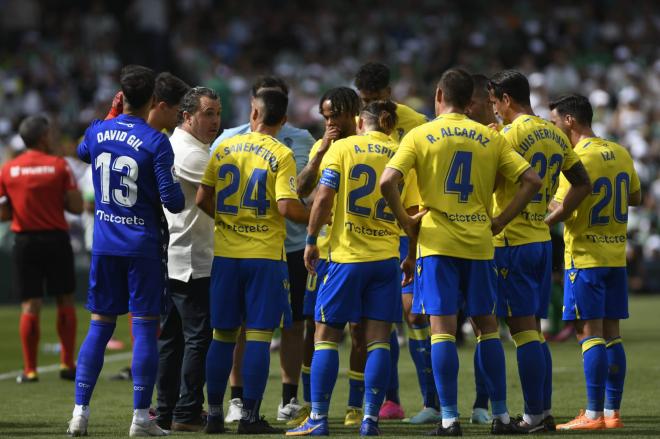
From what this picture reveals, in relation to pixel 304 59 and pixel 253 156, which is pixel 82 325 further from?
pixel 304 59

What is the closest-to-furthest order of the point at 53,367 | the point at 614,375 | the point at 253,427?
1. the point at 253,427
2. the point at 614,375
3. the point at 53,367

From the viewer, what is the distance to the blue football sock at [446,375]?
818 cm

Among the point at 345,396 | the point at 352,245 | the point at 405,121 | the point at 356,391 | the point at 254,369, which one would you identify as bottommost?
the point at 345,396

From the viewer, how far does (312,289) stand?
9703 millimetres

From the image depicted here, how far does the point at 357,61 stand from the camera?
29906 mm

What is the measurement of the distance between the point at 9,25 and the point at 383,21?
897 centimetres

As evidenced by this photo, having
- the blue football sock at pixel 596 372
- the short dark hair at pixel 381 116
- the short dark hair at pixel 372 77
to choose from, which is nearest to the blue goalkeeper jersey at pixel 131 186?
the short dark hair at pixel 381 116

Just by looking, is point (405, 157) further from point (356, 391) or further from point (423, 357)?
point (423, 357)

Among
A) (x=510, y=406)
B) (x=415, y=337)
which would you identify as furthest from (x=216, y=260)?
(x=510, y=406)

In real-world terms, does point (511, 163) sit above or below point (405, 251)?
above

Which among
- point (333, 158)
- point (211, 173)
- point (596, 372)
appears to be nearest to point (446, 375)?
point (596, 372)

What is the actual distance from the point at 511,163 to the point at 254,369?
7.15 ft

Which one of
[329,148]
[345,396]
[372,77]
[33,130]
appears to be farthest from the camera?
[33,130]

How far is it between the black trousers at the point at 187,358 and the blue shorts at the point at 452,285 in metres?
1.62
